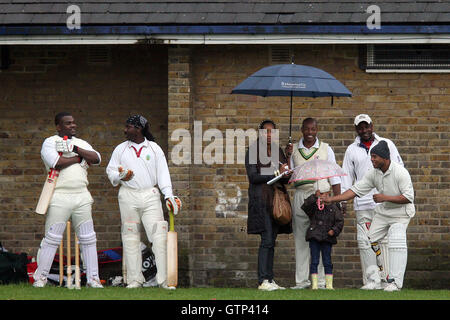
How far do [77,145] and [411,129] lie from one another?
4368mm

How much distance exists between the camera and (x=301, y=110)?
1298 cm

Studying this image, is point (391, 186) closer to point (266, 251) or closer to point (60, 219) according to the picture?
point (266, 251)

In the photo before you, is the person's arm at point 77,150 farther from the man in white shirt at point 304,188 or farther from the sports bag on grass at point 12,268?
the man in white shirt at point 304,188

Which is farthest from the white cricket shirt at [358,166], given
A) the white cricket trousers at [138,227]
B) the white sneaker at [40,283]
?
the white sneaker at [40,283]

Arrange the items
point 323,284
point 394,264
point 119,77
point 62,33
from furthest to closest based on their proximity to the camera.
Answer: point 119,77 → point 62,33 → point 323,284 → point 394,264

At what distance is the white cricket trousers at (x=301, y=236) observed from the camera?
11414 millimetres

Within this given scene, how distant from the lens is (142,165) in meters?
11.2

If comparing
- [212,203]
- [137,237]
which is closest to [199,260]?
[212,203]

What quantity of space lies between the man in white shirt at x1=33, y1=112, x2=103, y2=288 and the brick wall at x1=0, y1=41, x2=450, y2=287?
1833 millimetres

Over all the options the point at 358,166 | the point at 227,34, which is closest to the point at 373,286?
the point at 358,166

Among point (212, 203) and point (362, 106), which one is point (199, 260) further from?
point (362, 106)

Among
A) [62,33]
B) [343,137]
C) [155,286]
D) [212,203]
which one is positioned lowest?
[155,286]

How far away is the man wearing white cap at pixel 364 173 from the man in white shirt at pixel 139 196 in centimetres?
210

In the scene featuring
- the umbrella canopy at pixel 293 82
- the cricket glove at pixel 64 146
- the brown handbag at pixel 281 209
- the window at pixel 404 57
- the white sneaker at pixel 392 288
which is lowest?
the white sneaker at pixel 392 288
